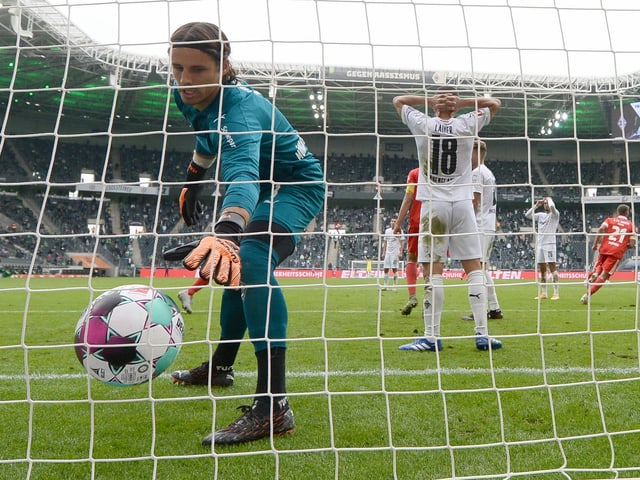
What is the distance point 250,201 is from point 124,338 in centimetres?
85

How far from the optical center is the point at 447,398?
2691mm

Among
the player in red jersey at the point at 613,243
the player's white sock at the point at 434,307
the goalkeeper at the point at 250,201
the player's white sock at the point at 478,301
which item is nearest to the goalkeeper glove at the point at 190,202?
the goalkeeper at the point at 250,201

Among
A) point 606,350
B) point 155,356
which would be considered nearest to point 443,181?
point 606,350

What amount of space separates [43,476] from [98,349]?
555mm

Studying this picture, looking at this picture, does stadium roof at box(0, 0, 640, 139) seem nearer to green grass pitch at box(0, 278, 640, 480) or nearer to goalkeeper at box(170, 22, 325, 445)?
goalkeeper at box(170, 22, 325, 445)

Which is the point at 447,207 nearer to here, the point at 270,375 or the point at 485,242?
the point at 485,242

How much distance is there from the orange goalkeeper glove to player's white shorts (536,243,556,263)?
26.3 feet

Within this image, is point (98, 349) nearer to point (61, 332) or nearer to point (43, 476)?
point (43, 476)

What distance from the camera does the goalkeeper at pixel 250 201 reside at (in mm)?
1983

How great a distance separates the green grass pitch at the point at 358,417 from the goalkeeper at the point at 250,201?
151mm

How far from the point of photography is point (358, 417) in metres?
2.45

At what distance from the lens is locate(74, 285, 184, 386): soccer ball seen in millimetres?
2279

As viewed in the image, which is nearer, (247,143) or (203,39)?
(247,143)

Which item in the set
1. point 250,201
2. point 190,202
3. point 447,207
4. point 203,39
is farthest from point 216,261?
point 447,207
